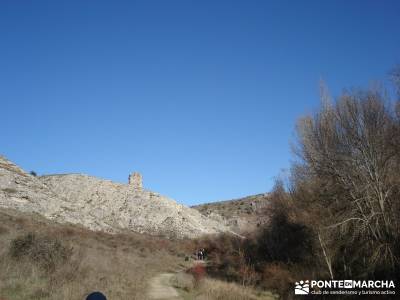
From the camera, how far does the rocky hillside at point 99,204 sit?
39062 millimetres

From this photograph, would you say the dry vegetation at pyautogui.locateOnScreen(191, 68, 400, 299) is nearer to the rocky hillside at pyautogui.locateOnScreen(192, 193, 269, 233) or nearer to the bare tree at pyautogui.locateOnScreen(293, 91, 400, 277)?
the bare tree at pyautogui.locateOnScreen(293, 91, 400, 277)

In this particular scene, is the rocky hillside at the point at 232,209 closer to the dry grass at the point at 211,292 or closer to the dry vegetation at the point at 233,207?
the dry vegetation at the point at 233,207

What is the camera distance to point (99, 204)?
61312 millimetres

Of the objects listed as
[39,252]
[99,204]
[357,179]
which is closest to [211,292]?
[39,252]

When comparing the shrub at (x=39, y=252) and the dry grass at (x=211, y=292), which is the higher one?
the shrub at (x=39, y=252)

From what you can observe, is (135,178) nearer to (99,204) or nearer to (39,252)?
(99,204)

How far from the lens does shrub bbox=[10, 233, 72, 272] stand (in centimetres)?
1658

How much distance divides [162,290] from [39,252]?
6300 mm

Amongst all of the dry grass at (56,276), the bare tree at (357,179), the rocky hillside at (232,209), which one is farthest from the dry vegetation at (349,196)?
the rocky hillside at (232,209)

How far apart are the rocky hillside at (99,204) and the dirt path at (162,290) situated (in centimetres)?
1780

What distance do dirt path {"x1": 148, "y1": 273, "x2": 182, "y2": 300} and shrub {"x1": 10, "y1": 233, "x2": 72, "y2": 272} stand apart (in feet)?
14.3

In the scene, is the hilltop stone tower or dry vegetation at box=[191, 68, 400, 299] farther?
the hilltop stone tower

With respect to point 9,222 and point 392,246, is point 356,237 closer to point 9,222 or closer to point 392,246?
point 392,246

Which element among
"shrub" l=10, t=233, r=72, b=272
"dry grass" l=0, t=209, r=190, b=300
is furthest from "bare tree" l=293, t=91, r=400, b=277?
"shrub" l=10, t=233, r=72, b=272
